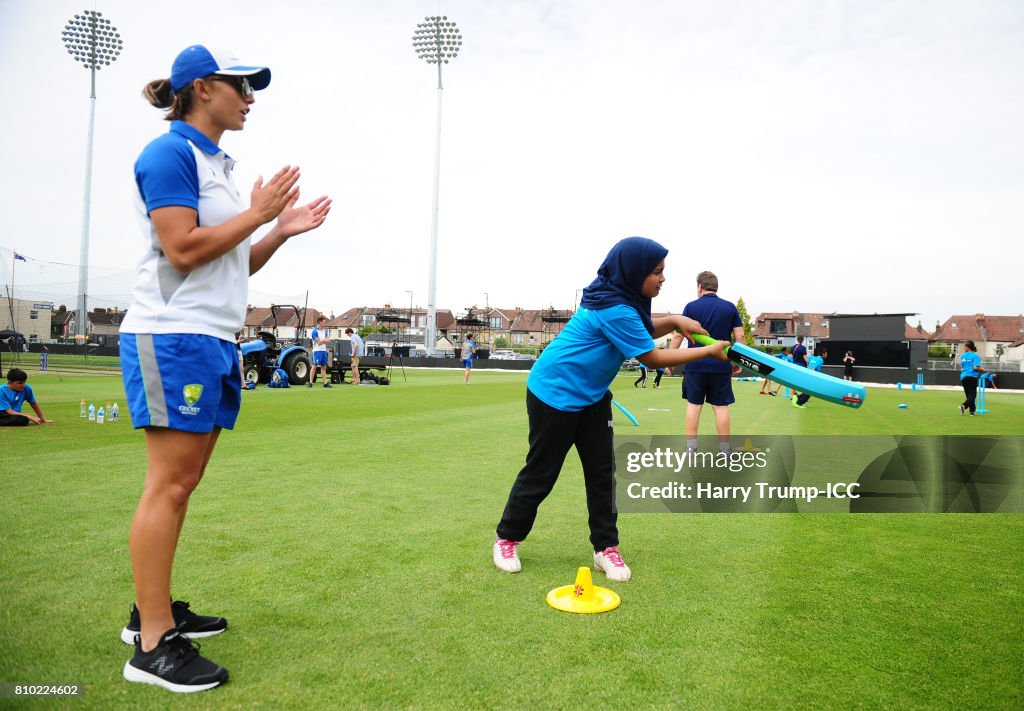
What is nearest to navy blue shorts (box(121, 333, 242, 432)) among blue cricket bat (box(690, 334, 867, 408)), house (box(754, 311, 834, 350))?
blue cricket bat (box(690, 334, 867, 408))

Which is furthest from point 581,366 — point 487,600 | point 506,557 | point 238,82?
point 238,82

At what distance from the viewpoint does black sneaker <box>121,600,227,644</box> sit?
2.38m

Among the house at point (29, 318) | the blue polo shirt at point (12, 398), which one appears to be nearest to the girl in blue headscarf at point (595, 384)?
the blue polo shirt at point (12, 398)

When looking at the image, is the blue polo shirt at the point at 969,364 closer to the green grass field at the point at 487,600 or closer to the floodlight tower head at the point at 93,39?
the green grass field at the point at 487,600

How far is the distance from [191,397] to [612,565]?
85.6 inches

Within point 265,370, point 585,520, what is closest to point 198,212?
point 585,520

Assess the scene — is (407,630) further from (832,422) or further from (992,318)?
(992,318)

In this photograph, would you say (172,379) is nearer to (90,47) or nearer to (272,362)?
(272,362)

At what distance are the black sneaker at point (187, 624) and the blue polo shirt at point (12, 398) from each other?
24.9ft

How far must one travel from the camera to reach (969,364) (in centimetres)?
1491

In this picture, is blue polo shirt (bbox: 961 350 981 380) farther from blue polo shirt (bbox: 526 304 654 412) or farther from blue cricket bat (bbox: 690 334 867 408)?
blue polo shirt (bbox: 526 304 654 412)

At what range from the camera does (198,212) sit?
2182mm

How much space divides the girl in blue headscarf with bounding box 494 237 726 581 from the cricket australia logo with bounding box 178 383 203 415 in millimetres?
1634

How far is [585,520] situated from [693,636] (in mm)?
1949
